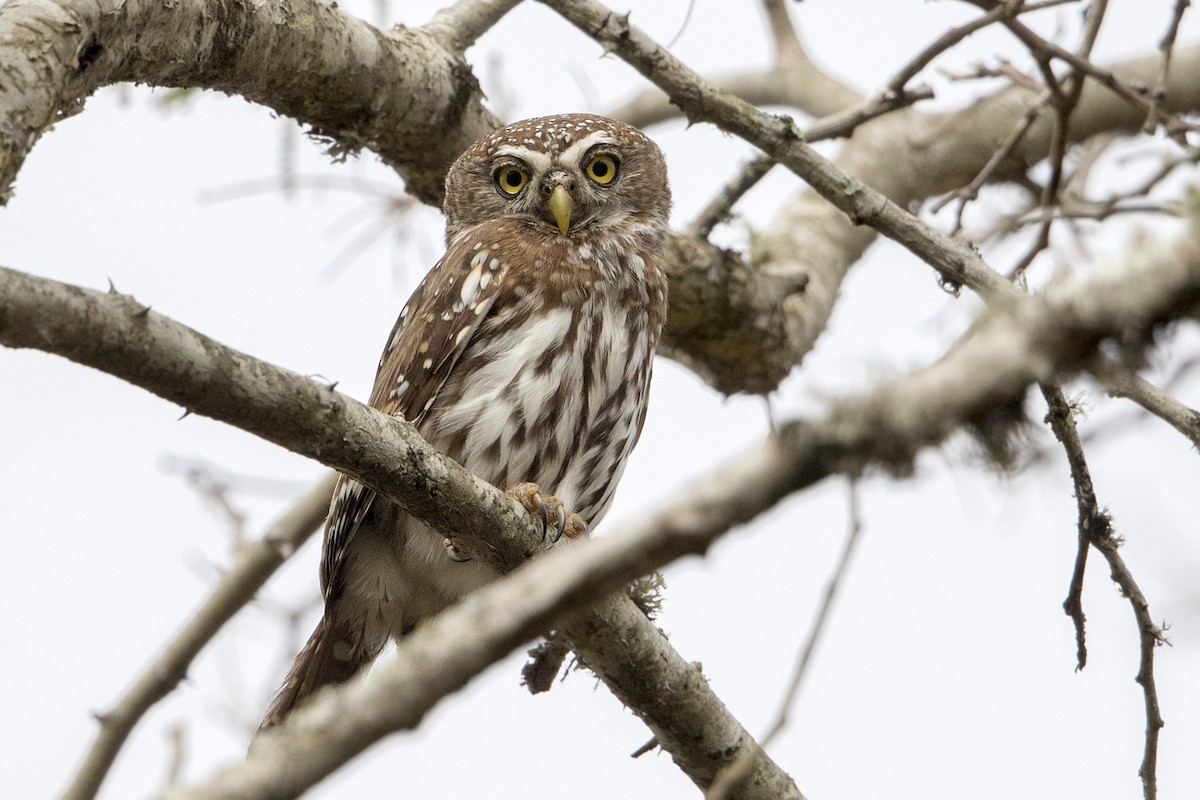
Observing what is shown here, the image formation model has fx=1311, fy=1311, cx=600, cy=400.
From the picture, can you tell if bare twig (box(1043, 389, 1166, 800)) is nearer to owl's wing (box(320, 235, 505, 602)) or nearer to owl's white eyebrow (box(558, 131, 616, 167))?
owl's wing (box(320, 235, 505, 602))

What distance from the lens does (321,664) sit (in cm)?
447

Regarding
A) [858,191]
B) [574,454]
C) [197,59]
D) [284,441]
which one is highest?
[197,59]

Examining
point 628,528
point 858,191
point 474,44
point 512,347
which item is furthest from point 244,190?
point 628,528

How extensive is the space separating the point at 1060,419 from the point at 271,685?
2935 mm

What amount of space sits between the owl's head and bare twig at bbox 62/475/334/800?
125 cm

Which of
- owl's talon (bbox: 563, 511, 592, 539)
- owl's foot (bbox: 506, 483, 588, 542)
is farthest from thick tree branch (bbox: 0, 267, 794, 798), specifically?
owl's talon (bbox: 563, 511, 592, 539)

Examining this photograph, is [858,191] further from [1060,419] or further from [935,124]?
[935,124]

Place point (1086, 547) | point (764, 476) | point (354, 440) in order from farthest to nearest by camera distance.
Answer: point (1086, 547) < point (354, 440) < point (764, 476)

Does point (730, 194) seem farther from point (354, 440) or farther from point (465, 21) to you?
point (354, 440)

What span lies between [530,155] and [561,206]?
286 mm

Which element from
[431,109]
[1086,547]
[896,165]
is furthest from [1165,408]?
[896,165]

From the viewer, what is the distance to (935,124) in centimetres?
674

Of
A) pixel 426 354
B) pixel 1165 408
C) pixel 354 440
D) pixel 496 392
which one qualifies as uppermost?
pixel 426 354

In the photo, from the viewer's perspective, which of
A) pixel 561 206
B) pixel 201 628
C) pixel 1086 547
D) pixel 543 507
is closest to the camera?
pixel 1086 547
